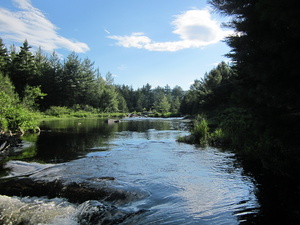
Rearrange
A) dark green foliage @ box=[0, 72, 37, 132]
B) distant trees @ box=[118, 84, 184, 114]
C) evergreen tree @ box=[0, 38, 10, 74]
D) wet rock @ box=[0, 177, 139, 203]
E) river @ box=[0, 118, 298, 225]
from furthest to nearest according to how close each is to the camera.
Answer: distant trees @ box=[118, 84, 184, 114], evergreen tree @ box=[0, 38, 10, 74], dark green foliage @ box=[0, 72, 37, 132], wet rock @ box=[0, 177, 139, 203], river @ box=[0, 118, 298, 225]

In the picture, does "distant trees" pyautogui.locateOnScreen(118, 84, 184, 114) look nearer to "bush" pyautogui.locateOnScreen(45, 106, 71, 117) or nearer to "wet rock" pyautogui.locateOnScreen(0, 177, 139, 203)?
"bush" pyautogui.locateOnScreen(45, 106, 71, 117)

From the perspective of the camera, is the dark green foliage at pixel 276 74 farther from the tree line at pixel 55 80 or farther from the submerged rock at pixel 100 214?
the tree line at pixel 55 80

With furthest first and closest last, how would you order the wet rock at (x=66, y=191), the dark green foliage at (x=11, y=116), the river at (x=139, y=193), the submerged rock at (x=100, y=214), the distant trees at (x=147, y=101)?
the distant trees at (x=147, y=101) → the dark green foliage at (x=11, y=116) → the wet rock at (x=66, y=191) → the river at (x=139, y=193) → the submerged rock at (x=100, y=214)

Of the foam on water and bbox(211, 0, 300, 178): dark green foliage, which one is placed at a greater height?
bbox(211, 0, 300, 178): dark green foliage

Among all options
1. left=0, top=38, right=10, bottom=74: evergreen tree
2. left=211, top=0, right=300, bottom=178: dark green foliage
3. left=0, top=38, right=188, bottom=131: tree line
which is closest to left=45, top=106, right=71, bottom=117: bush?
left=0, top=38, right=188, bottom=131: tree line

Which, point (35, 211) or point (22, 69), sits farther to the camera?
point (22, 69)

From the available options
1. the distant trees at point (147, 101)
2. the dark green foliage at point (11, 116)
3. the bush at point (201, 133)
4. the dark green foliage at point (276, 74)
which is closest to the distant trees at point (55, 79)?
the distant trees at point (147, 101)

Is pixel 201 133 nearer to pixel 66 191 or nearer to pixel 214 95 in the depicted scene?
pixel 66 191

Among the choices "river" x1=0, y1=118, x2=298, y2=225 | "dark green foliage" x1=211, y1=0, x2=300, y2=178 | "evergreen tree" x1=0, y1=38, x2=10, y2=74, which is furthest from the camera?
"evergreen tree" x1=0, y1=38, x2=10, y2=74

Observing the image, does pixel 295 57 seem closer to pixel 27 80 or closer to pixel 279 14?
pixel 279 14

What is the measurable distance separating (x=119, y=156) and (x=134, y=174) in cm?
269

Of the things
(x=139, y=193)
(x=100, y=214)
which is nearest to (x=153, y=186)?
(x=139, y=193)

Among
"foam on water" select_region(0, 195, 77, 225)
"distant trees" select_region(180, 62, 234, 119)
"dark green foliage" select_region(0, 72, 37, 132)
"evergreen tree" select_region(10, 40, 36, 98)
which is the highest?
"evergreen tree" select_region(10, 40, 36, 98)

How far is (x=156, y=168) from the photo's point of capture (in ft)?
23.5
